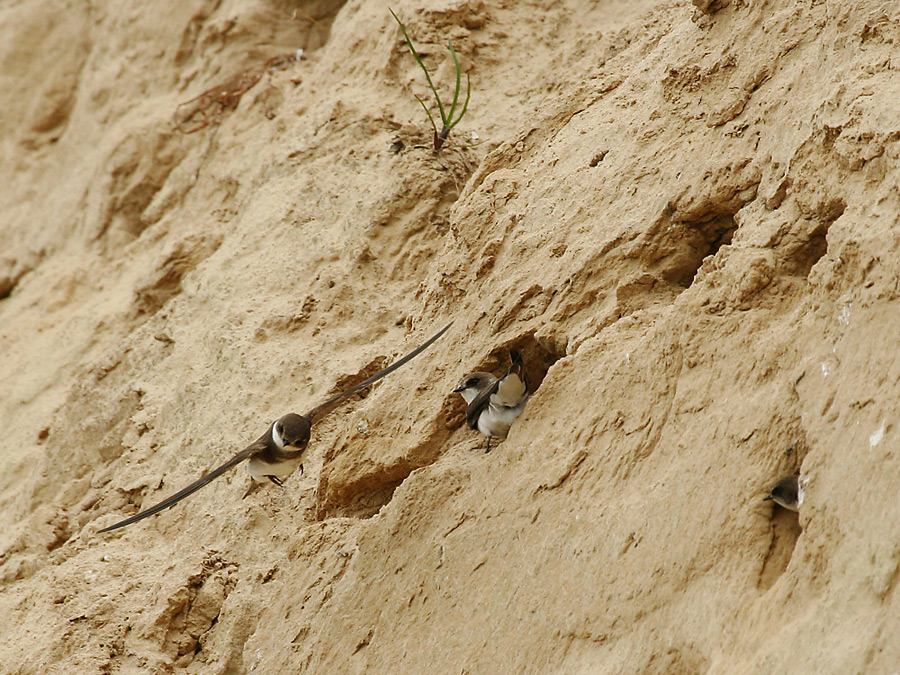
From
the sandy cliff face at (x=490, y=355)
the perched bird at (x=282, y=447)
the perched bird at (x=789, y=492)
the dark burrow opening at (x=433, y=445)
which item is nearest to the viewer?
the perched bird at (x=789, y=492)

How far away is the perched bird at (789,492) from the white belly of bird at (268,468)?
6.51 ft

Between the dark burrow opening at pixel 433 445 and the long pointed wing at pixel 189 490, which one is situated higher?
the long pointed wing at pixel 189 490

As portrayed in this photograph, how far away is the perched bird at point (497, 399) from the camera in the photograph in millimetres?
3520

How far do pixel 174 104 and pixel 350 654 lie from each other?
4.37 m

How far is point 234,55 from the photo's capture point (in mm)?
6750

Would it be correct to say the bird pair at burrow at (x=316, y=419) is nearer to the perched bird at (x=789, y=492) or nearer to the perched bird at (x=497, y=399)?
the perched bird at (x=497, y=399)

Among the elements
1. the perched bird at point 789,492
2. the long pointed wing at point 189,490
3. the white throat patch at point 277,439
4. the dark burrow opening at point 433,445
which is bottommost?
the dark burrow opening at point 433,445

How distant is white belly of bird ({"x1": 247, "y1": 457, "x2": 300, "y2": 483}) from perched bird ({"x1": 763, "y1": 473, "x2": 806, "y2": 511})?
1.98 meters

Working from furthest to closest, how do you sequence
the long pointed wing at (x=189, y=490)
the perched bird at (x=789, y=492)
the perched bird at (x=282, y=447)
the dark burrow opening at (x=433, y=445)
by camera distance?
the perched bird at (x=282, y=447), the dark burrow opening at (x=433, y=445), the long pointed wing at (x=189, y=490), the perched bird at (x=789, y=492)

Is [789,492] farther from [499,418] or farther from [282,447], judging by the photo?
[282,447]

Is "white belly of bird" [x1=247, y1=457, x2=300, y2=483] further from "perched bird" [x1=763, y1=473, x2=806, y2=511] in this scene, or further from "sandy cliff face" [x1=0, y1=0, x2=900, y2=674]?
"perched bird" [x1=763, y1=473, x2=806, y2=511]

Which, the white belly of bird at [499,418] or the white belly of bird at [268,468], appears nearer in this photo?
the white belly of bird at [499,418]

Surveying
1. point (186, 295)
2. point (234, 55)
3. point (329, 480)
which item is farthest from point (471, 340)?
point (234, 55)

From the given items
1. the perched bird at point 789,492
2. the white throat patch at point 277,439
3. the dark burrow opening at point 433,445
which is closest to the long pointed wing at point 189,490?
the white throat patch at point 277,439
